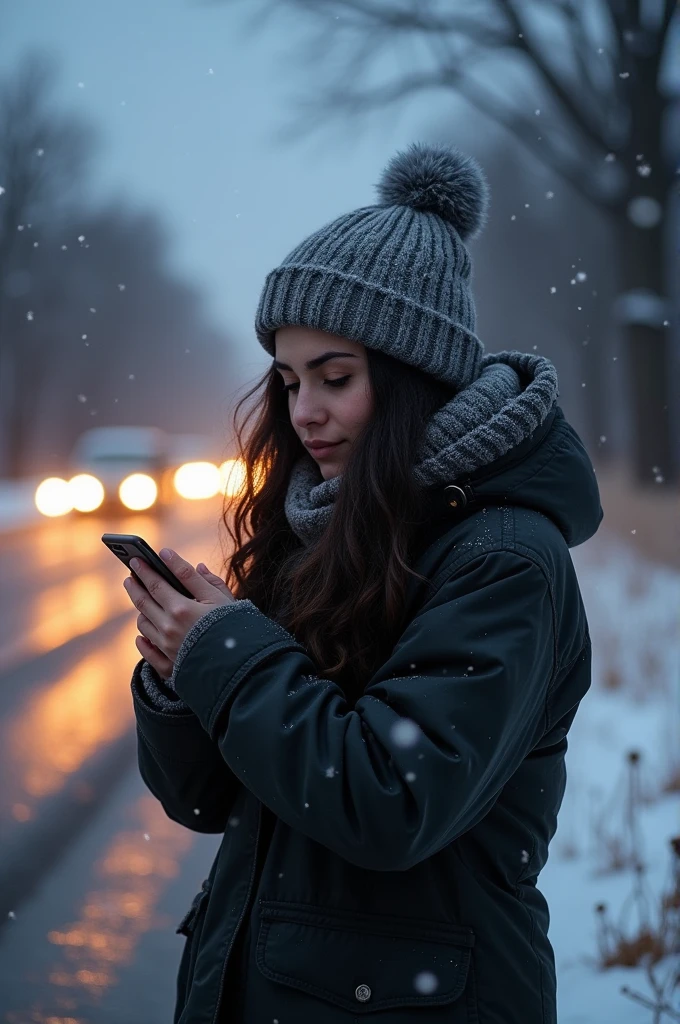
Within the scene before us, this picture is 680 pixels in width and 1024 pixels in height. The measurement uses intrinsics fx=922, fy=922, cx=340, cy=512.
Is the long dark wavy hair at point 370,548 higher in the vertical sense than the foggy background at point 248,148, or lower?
lower

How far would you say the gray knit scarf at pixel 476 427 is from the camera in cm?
136

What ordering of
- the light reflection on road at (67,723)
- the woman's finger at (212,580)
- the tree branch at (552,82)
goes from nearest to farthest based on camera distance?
the woman's finger at (212,580) → the tree branch at (552,82) → the light reflection on road at (67,723)

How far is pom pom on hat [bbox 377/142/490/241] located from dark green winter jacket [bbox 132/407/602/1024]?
1.58ft

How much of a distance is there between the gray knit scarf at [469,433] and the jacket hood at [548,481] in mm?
20

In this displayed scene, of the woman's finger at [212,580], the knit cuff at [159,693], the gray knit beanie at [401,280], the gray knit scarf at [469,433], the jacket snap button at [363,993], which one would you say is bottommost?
the jacket snap button at [363,993]

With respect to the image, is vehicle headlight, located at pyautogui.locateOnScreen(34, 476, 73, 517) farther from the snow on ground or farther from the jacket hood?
the jacket hood

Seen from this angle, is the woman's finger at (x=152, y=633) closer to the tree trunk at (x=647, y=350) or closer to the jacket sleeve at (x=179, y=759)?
the jacket sleeve at (x=179, y=759)

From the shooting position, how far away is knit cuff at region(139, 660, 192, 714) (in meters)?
1.48

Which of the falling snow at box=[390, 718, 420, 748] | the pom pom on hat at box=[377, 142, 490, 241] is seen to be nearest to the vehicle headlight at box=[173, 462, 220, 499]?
the pom pom on hat at box=[377, 142, 490, 241]

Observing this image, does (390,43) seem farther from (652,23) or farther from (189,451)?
(189,451)

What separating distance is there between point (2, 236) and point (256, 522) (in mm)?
2759

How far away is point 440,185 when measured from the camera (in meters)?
1.68

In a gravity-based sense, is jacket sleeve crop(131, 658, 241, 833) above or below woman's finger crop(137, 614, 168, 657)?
below

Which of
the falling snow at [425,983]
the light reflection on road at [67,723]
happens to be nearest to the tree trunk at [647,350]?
the light reflection on road at [67,723]
